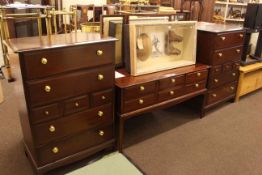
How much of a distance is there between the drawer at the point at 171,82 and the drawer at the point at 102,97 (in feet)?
1.59

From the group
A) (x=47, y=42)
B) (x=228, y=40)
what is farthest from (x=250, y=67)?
(x=47, y=42)

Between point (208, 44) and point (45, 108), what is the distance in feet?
5.56

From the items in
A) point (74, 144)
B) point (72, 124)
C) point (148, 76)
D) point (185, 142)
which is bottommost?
point (185, 142)

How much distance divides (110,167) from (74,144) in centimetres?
34

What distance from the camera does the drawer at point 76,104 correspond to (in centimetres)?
158

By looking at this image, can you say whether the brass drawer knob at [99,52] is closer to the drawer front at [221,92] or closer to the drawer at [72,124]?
the drawer at [72,124]

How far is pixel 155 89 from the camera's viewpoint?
2016 mm

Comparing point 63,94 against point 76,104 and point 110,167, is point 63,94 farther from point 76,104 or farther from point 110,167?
Answer: point 110,167

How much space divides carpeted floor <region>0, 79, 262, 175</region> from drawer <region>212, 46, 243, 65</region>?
0.63 metres

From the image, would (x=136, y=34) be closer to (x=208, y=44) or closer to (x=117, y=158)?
(x=208, y=44)

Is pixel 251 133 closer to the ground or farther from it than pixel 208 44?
closer to the ground

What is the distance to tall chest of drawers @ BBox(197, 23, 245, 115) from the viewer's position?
239cm

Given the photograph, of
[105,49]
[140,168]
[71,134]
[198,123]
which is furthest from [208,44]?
[71,134]

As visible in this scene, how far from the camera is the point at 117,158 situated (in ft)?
6.32
